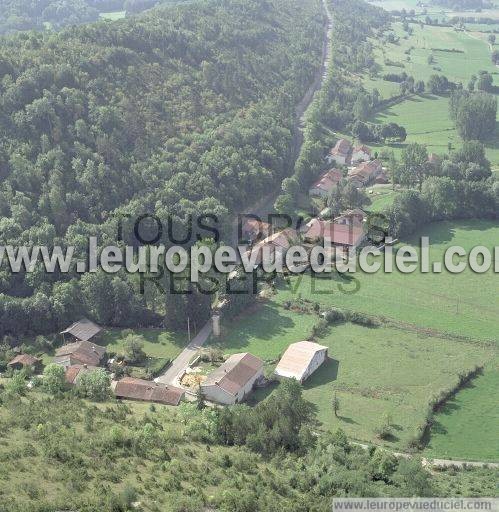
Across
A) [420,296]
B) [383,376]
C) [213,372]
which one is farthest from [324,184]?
[213,372]

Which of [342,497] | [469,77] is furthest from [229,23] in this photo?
[342,497]

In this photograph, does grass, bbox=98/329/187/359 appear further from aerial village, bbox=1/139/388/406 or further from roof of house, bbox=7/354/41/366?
roof of house, bbox=7/354/41/366

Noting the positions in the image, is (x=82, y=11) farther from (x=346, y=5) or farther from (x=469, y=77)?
(x=469, y=77)

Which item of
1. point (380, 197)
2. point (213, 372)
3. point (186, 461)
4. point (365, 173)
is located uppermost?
point (365, 173)

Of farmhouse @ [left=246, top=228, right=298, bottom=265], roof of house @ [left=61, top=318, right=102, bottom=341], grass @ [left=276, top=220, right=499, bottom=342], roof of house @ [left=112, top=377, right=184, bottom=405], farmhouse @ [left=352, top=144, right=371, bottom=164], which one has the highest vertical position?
farmhouse @ [left=352, top=144, right=371, bottom=164]

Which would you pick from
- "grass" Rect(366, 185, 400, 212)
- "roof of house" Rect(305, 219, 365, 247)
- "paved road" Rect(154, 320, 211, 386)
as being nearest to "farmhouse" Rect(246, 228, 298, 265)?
"roof of house" Rect(305, 219, 365, 247)

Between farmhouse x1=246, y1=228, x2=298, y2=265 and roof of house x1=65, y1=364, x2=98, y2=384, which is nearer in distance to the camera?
roof of house x1=65, y1=364, x2=98, y2=384

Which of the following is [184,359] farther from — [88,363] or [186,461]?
[186,461]
